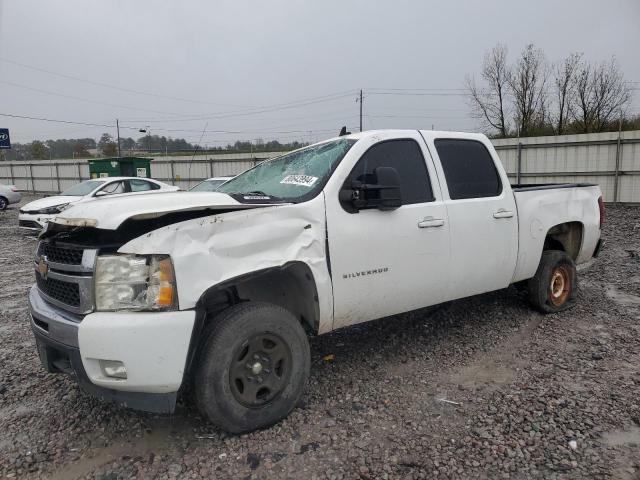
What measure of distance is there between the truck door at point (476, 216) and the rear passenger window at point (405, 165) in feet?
0.68

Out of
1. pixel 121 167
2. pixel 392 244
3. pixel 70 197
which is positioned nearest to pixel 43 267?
pixel 392 244

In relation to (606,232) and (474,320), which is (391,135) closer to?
(474,320)

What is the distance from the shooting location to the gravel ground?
266 cm

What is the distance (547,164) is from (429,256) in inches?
628

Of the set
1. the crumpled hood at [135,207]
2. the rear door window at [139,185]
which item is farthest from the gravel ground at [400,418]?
the rear door window at [139,185]

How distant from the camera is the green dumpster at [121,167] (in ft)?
63.4

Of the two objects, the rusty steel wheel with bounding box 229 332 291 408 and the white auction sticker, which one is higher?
the white auction sticker

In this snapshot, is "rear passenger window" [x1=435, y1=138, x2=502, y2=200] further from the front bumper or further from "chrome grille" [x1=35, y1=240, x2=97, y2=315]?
"chrome grille" [x1=35, y1=240, x2=97, y2=315]

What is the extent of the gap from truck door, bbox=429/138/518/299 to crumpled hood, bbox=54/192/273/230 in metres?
1.78

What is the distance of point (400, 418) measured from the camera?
3.15 m

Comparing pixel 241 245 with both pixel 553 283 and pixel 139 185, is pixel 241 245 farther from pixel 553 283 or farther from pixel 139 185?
pixel 139 185

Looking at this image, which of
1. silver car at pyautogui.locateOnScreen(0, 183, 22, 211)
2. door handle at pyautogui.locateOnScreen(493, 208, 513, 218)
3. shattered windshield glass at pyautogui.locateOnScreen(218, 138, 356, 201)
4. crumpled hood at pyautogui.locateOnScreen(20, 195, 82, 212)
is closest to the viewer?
shattered windshield glass at pyautogui.locateOnScreen(218, 138, 356, 201)

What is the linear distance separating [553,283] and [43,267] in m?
4.87

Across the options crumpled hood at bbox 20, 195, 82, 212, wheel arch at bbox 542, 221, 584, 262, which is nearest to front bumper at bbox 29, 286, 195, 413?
wheel arch at bbox 542, 221, 584, 262
